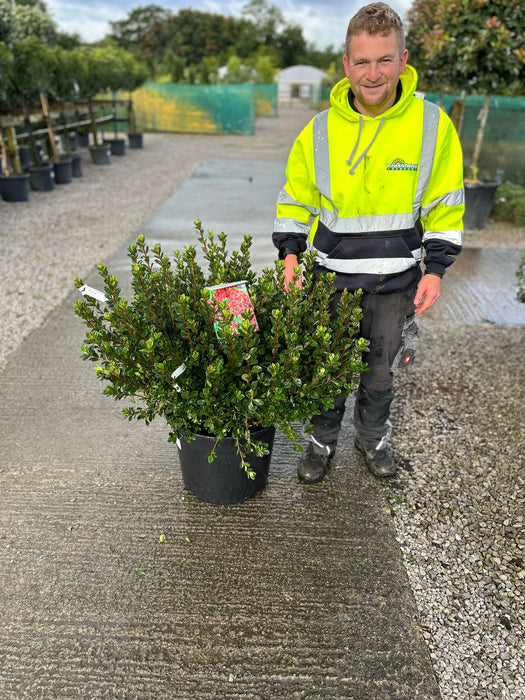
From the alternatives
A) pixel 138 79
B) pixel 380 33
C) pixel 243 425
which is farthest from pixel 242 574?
pixel 138 79

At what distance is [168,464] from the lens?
2982 millimetres

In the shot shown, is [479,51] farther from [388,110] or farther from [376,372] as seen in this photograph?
[376,372]

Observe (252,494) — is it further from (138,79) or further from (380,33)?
(138,79)

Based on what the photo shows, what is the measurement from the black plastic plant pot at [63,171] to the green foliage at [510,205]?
826 centimetres

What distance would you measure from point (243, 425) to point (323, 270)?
0.85 m

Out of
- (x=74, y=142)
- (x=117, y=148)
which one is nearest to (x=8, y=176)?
(x=117, y=148)

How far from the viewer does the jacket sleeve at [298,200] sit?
2350mm

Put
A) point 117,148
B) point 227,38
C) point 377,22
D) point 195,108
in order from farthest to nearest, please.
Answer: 1. point 227,38
2. point 195,108
3. point 117,148
4. point 377,22

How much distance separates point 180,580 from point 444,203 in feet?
6.56

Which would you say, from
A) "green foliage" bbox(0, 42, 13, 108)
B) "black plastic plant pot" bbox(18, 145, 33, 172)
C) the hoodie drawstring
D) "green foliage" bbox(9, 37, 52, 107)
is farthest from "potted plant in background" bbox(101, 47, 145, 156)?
the hoodie drawstring

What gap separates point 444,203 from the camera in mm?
2293

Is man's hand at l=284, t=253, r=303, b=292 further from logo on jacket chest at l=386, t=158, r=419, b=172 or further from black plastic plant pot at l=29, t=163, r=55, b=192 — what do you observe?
black plastic plant pot at l=29, t=163, r=55, b=192

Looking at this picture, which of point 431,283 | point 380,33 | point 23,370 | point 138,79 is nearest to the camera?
point 380,33

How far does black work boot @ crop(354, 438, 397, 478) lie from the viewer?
9.48ft
